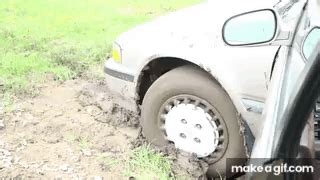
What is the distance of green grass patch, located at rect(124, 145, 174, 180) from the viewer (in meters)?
3.82

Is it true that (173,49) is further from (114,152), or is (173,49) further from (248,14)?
(114,152)

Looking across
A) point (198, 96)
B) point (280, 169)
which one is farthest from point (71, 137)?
point (280, 169)

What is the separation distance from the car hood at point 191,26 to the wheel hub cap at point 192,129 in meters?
0.49

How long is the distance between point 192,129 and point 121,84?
829 mm

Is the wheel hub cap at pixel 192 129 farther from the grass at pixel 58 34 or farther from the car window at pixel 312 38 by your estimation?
the grass at pixel 58 34

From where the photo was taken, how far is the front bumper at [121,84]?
4.24m

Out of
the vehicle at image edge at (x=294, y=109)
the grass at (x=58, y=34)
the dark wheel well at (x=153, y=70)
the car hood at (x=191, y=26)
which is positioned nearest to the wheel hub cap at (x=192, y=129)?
the dark wheel well at (x=153, y=70)

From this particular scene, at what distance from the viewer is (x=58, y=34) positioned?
7023 mm

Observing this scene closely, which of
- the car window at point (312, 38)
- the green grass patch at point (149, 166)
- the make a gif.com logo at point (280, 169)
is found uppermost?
the car window at point (312, 38)

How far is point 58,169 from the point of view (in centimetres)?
396

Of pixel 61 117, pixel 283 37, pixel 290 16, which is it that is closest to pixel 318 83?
pixel 283 37

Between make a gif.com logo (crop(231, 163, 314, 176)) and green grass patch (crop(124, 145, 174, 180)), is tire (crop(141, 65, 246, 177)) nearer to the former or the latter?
green grass patch (crop(124, 145, 174, 180))

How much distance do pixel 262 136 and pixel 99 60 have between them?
4.21 metres

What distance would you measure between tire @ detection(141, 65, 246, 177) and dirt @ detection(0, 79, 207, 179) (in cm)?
14
